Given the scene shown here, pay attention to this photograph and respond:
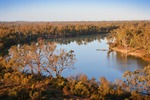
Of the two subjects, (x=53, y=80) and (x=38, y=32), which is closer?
(x=53, y=80)

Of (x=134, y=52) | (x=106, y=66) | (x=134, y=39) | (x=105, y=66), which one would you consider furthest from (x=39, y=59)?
(x=134, y=39)

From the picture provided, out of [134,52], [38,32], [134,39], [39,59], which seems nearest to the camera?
[39,59]

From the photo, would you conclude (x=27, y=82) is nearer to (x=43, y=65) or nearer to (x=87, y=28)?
(x=43, y=65)

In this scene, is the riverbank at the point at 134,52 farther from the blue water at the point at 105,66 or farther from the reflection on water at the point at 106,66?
the blue water at the point at 105,66

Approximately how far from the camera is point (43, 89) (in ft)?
74.0

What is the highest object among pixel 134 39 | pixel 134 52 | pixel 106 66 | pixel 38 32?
pixel 134 39

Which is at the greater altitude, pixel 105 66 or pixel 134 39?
pixel 134 39

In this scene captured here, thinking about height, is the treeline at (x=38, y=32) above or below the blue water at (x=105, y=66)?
above

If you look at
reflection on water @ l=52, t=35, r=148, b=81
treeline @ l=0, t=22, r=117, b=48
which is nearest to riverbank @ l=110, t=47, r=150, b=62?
reflection on water @ l=52, t=35, r=148, b=81

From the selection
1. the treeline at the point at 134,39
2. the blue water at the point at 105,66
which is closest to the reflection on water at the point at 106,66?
the blue water at the point at 105,66

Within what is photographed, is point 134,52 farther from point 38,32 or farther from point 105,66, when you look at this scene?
point 38,32

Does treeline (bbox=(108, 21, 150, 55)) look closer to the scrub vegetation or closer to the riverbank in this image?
the scrub vegetation

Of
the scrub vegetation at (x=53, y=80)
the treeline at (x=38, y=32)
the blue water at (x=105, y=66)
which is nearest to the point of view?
the scrub vegetation at (x=53, y=80)

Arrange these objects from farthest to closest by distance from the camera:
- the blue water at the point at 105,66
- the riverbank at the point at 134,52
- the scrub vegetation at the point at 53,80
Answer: the riverbank at the point at 134,52 < the blue water at the point at 105,66 < the scrub vegetation at the point at 53,80
